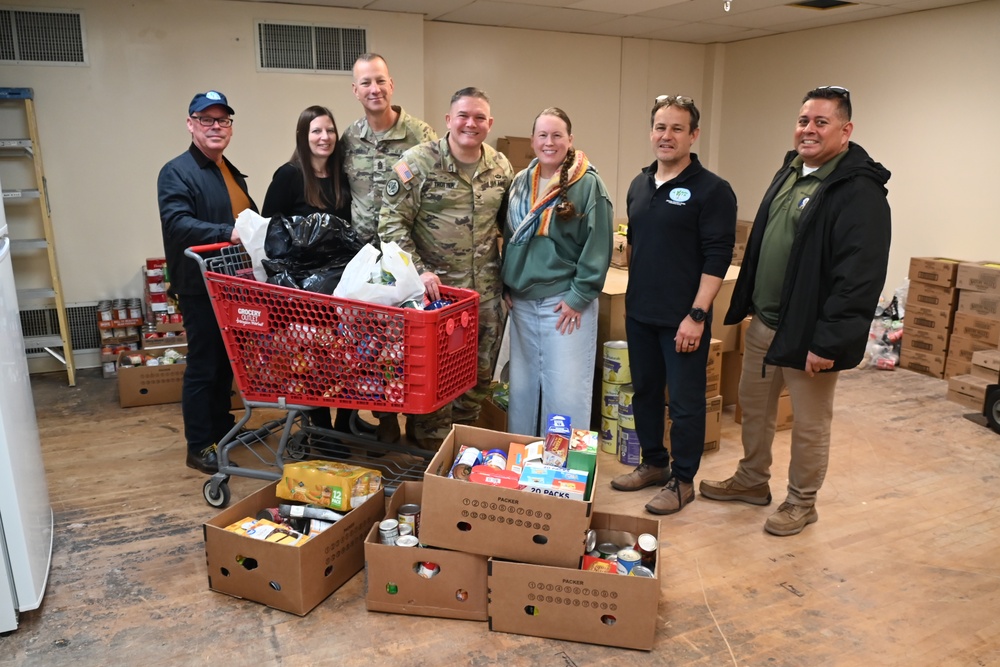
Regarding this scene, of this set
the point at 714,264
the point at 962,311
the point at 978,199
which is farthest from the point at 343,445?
the point at 978,199

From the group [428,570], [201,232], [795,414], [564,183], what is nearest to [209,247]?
[201,232]

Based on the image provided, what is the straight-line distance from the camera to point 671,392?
2.99 metres

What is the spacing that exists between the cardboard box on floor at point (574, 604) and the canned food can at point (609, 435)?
1497 mm

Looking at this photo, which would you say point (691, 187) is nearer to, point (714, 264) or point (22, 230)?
point (714, 264)

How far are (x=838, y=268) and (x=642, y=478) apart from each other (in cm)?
124

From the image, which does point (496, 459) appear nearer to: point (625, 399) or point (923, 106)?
point (625, 399)

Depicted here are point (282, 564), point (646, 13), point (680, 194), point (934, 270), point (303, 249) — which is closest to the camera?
point (282, 564)

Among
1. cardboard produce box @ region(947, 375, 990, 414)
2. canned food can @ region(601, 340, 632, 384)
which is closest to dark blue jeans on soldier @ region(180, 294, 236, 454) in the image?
canned food can @ region(601, 340, 632, 384)

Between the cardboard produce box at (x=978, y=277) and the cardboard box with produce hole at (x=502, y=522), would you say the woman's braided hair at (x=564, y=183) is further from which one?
the cardboard produce box at (x=978, y=277)

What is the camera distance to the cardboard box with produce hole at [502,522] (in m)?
2.15

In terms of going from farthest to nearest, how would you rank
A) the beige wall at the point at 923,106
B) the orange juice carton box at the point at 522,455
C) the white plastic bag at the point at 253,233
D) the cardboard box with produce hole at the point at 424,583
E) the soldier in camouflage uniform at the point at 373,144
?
1. the beige wall at the point at 923,106
2. the soldier in camouflage uniform at the point at 373,144
3. the white plastic bag at the point at 253,233
4. the orange juice carton box at the point at 522,455
5. the cardboard box with produce hole at the point at 424,583

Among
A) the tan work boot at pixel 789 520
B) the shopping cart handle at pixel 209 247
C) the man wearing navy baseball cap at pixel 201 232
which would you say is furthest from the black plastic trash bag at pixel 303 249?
the tan work boot at pixel 789 520

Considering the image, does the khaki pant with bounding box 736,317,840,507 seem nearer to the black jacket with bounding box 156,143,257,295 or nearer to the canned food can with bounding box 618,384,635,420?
the canned food can with bounding box 618,384,635,420

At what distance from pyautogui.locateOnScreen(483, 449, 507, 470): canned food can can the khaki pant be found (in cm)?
113
